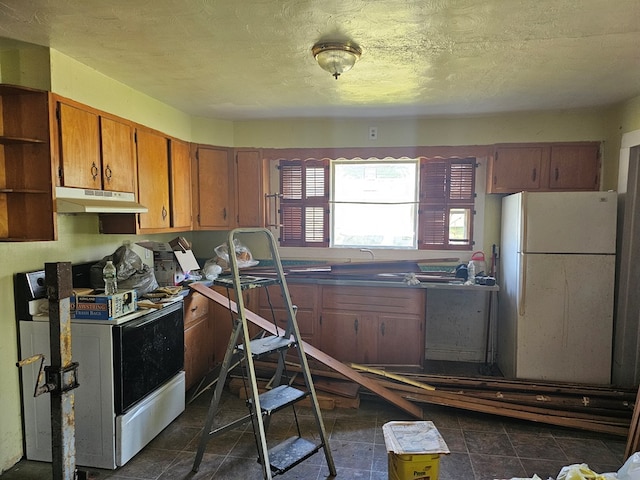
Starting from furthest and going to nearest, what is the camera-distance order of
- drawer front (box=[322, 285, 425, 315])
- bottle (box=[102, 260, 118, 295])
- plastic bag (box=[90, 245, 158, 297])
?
1. drawer front (box=[322, 285, 425, 315])
2. plastic bag (box=[90, 245, 158, 297])
3. bottle (box=[102, 260, 118, 295])

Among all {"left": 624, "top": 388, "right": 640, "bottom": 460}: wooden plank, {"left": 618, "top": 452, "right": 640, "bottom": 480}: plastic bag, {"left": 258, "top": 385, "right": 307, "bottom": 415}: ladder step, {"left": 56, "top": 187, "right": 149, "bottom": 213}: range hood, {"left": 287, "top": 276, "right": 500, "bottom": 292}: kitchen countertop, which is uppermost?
{"left": 56, "top": 187, "right": 149, "bottom": 213}: range hood

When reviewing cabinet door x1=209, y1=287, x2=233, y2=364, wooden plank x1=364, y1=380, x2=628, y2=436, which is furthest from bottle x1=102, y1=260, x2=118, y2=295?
wooden plank x1=364, y1=380, x2=628, y2=436

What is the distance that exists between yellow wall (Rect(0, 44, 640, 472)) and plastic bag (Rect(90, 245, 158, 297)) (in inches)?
6.5

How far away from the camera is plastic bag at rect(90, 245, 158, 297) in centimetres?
278

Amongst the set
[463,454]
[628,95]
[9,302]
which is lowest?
[463,454]

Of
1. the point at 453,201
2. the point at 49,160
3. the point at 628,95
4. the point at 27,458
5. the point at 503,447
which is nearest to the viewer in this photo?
the point at 49,160

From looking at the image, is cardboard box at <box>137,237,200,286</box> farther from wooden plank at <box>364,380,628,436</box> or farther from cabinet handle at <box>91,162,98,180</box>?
wooden plank at <box>364,380,628,436</box>

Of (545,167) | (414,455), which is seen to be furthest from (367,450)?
(545,167)

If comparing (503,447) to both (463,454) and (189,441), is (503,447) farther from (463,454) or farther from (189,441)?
(189,441)

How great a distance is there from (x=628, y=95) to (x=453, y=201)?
61.5 inches

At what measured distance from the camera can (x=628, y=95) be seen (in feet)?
10.1

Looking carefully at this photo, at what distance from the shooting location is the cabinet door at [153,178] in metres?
3.07

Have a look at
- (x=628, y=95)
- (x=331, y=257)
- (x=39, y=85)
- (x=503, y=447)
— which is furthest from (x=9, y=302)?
(x=628, y=95)

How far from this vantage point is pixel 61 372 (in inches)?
67.2
